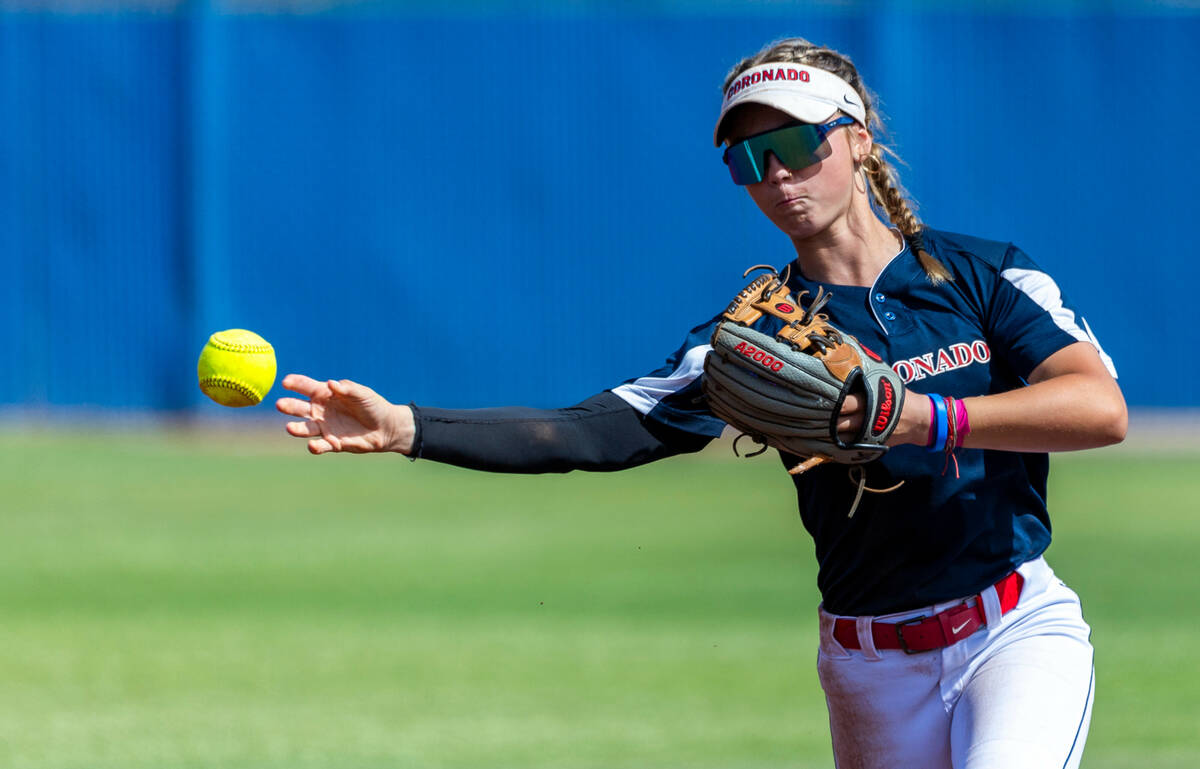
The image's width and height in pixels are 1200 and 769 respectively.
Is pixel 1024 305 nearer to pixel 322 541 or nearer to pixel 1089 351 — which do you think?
pixel 1089 351

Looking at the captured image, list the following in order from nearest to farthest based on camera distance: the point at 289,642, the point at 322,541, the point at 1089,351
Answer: the point at 1089,351
the point at 289,642
the point at 322,541

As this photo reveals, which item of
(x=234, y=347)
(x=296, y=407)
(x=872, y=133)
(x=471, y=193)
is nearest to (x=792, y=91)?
(x=872, y=133)

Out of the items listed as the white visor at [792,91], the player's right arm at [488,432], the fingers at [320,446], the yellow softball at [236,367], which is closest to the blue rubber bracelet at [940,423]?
the player's right arm at [488,432]

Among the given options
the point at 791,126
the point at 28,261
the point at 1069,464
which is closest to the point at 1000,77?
the point at 1069,464

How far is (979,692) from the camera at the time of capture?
3.65m

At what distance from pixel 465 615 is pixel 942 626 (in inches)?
222

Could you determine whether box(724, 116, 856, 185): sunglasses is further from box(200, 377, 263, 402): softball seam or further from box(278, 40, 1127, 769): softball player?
box(200, 377, 263, 402): softball seam

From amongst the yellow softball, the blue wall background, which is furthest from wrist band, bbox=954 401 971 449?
the blue wall background

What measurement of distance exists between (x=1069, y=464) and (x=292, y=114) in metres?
8.61

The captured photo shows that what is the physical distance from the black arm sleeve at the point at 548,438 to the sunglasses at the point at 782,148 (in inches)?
25.6

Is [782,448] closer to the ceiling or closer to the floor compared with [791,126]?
closer to the floor

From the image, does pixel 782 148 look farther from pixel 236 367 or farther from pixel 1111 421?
pixel 236 367

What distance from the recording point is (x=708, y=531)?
456 inches

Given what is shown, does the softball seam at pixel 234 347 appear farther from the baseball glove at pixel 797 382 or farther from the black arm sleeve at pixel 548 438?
the baseball glove at pixel 797 382
